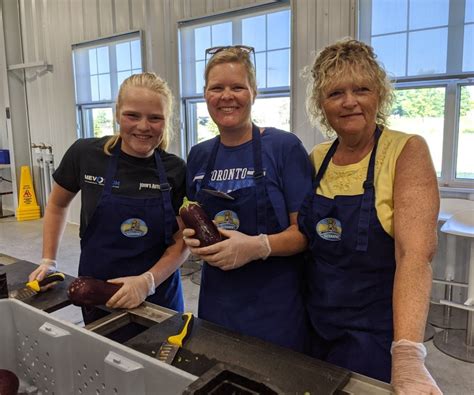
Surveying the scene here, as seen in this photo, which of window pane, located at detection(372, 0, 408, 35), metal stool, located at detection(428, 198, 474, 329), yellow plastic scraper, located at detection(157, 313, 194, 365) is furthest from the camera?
A: window pane, located at detection(372, 0, 408, 35)

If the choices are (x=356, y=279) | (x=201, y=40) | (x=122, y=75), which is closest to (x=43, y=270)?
(x=356, y=279)

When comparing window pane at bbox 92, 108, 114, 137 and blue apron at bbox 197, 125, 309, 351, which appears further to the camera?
window pane at bbox 92, 108, 114, 137

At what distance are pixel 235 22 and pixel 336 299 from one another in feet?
11.3

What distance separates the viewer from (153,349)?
86cm

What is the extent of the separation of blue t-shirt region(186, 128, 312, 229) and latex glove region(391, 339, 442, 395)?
0.48 metres

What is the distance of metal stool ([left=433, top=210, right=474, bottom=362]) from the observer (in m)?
2.33

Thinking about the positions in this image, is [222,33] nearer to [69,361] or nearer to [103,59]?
[103,59]

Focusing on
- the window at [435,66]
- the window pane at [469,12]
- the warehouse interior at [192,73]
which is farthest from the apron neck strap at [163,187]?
the window pane at [469,12]

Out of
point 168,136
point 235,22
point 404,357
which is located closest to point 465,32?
point 235,22

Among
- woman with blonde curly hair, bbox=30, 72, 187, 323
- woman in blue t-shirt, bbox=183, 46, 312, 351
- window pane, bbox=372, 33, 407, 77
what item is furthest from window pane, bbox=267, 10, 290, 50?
woman in blue t-shirt, bbox=183, 46, 312, 351

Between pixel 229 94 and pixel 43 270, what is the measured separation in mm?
769

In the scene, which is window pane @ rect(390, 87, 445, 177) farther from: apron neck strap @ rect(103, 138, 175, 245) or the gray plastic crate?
the gray plastic crate

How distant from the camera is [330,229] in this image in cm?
106

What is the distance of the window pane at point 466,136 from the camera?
293cm
